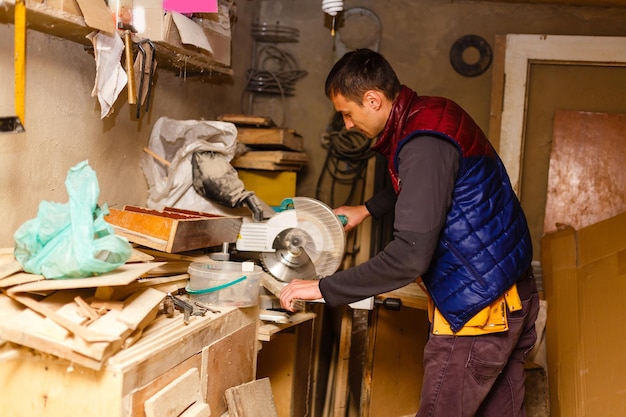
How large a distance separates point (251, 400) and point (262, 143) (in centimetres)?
138

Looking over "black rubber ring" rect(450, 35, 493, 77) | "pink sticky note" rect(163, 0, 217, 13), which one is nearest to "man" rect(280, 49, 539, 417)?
"pink sticky note" rect(163, 0, 217, 13)

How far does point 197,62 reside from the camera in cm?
244

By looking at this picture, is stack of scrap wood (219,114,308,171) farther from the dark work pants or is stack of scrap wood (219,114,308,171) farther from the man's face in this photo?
the dark work pants

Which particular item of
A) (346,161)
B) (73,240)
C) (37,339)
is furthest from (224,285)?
(346,161)

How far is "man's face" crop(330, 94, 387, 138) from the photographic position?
193cm

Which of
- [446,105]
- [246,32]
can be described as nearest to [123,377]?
[446,105]

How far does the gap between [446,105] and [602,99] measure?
180 centimetres

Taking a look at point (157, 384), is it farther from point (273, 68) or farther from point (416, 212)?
point (273, 68)

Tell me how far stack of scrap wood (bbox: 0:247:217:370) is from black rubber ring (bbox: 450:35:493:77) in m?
2.35

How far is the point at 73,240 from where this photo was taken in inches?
56.7

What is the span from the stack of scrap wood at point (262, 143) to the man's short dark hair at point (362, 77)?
1.04 m

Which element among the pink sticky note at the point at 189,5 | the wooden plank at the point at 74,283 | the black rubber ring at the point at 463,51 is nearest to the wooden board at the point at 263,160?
the pink sticky note at the point at 189,5

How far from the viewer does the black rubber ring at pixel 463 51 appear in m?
3.37

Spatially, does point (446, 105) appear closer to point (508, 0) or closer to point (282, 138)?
point (282, 138)
